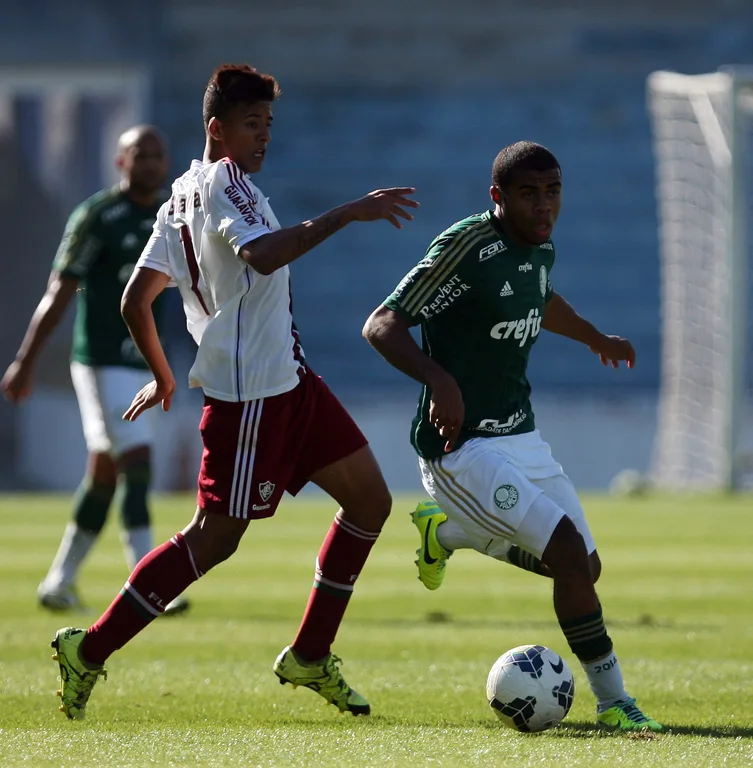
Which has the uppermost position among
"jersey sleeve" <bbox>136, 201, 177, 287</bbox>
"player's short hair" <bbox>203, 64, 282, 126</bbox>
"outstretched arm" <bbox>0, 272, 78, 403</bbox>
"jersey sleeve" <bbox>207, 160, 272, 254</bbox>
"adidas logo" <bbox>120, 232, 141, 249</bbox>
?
"player's short hair" <bbox>203, 64, 282, 126</bbox>

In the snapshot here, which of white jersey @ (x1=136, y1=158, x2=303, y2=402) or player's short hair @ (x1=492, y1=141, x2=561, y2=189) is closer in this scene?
white jersey @ (x1=136, y1=158, x2=303, y2=402)

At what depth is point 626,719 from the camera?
475 cm

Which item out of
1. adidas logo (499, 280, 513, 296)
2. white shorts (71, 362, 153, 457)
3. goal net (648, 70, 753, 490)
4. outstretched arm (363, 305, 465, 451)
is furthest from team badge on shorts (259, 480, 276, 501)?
goal net (648, 70, 753, 490)

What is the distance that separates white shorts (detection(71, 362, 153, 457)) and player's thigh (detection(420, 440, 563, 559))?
321cm

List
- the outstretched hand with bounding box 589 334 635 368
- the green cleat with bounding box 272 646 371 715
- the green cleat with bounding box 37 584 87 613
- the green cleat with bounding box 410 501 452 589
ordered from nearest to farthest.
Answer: the green cleat with bounding box 272 646 371 715
the green cleat with bounding box 410 501 452 589
the outstretched hand with bounding box 589 334 635 368
the green cleat with bounding box 37 584 87 613

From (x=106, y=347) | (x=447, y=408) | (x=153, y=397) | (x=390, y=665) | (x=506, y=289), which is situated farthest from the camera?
(x=106, y=347)

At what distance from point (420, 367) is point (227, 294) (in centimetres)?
65

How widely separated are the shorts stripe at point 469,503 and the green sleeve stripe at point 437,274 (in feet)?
1.73

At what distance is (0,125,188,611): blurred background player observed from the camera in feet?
26.6

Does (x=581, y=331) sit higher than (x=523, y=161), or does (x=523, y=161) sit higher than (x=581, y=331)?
(x=523, y=161)

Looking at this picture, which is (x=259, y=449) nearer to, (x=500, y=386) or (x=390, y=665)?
(x=500, y=386)

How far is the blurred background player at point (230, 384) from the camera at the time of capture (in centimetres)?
494

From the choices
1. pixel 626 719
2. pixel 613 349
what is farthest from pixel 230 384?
pixel 626 719

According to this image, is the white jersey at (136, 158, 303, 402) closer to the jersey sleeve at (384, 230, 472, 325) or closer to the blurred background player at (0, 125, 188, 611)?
the jersey sleeve at (384, 230, 472, 325)
